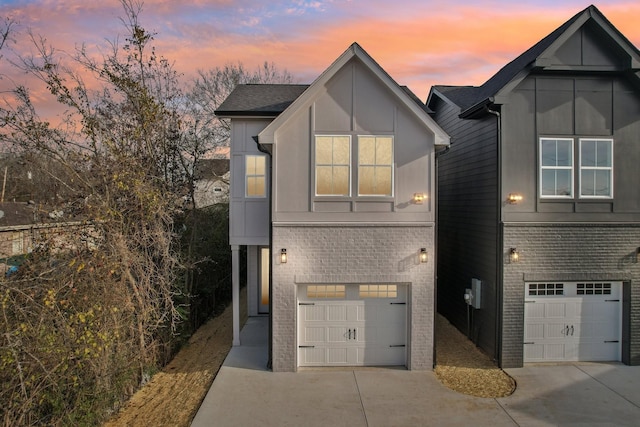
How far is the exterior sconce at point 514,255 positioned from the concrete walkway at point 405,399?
2.60 meters

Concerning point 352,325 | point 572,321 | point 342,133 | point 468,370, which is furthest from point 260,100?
point 572,321

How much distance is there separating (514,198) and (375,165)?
3.45 meters

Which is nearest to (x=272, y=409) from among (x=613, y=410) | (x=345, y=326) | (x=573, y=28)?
(x=345, y=326)

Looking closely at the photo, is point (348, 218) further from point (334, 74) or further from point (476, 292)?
point (476, 292)

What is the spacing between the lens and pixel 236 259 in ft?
37.2

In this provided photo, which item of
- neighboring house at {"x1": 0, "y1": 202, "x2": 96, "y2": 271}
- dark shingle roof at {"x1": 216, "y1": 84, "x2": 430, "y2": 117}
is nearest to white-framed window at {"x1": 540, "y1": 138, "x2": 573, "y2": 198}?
dark shingle roof at {"x1": 216, "y1": 84, "x2": 430, "y2": 117}

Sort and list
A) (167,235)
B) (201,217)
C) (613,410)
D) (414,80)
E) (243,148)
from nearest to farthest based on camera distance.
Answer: (613,410), (167,235), (243,148), (201,217), (414,80)

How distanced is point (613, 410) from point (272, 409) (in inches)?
254

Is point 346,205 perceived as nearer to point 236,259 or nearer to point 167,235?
point 236,259

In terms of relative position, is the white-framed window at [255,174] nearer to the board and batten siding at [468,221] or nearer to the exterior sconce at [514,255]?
the board and batten siding at [468,221]

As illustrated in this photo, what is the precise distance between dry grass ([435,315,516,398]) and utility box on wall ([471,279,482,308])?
1.24 metres

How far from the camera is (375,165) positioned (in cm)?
976

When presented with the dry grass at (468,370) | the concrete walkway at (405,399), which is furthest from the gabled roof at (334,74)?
the dry grass at (468,370)

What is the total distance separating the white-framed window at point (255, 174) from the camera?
11234 millimetres
